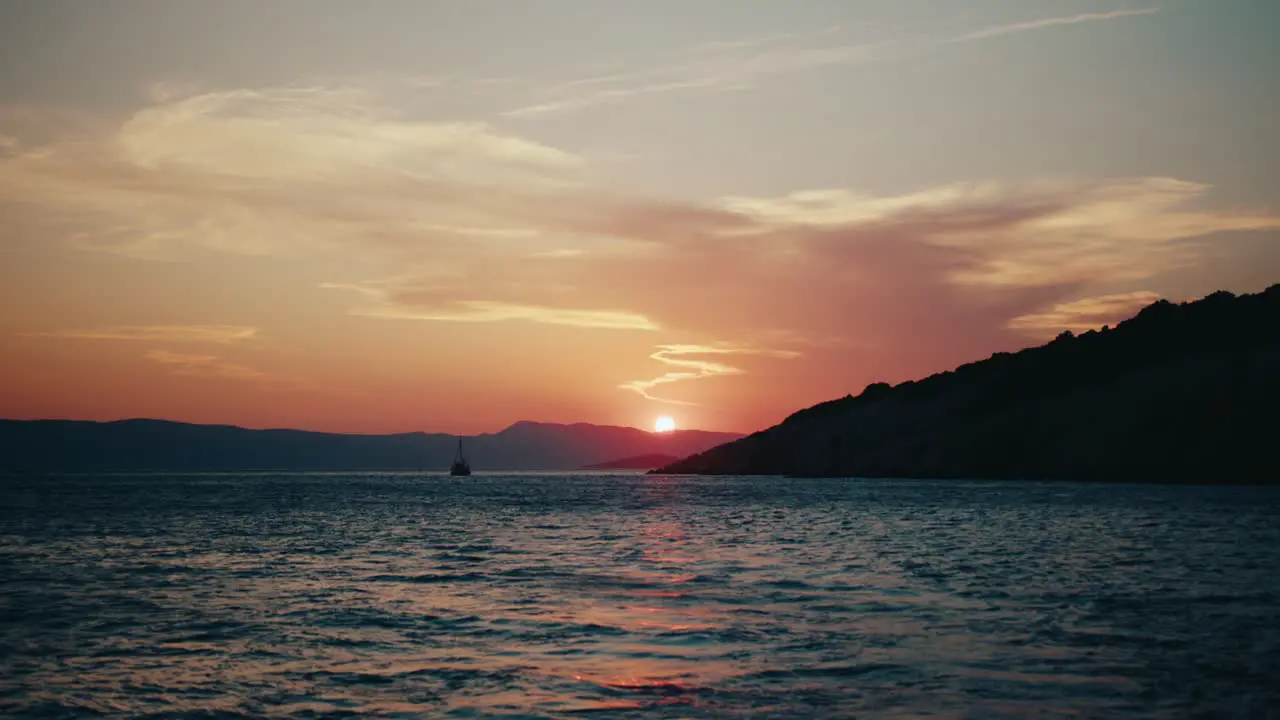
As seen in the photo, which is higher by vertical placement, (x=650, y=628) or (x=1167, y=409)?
(x=1167, y=409)

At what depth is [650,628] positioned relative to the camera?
25250mm

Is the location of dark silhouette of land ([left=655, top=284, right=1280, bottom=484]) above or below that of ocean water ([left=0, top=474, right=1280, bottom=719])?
above

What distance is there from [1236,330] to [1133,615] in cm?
17732

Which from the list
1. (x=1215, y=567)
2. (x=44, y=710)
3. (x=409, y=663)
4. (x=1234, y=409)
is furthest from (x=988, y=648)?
(x=1234, y=409)

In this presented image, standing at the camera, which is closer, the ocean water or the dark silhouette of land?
the ocean water

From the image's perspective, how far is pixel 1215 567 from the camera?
3672cm

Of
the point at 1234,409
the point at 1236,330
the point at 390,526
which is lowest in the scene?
the point at 390,526

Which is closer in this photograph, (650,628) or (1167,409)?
(650,628)

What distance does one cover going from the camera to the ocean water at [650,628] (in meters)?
17.8

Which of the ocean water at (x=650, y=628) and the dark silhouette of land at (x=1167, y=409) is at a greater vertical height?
the dark silhouette of land at (x=1167, y=409)

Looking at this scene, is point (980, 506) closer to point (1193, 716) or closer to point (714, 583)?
point (714, 583)

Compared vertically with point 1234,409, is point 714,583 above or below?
below

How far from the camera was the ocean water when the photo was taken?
1778 centimetres

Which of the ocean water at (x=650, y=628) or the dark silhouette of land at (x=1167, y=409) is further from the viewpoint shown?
the dark silhouette of land at (x=1167, y=409)
